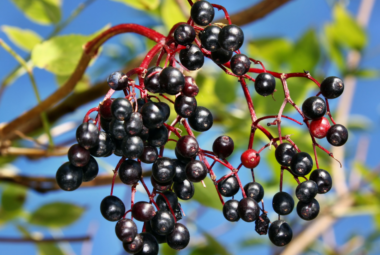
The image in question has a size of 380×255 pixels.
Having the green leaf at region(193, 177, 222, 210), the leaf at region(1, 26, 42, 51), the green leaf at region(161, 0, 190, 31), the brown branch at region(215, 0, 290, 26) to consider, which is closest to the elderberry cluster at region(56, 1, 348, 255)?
the green leaf at region(193, 177, 222, 210)

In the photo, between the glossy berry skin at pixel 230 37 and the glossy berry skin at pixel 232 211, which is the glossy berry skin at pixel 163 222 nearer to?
the glossy berry skin at pixel 232 211

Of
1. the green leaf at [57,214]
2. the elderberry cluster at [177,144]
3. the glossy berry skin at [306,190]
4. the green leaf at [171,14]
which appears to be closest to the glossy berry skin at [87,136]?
the elderberry cluster at [177,144]

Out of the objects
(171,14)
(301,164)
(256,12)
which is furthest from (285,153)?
(171,14)

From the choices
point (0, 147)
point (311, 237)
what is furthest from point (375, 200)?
point (0, 147)

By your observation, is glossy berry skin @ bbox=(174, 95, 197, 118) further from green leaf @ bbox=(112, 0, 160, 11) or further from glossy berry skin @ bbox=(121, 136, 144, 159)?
green leaf @ bbox=(112, 0, 160, 11)

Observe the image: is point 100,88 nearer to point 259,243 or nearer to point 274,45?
point 274,45
